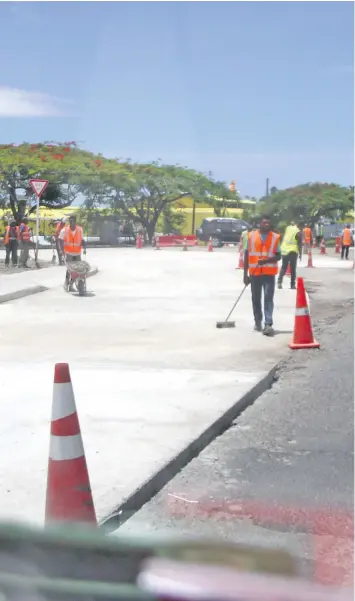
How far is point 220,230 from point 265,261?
35.6m

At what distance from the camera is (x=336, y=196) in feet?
144

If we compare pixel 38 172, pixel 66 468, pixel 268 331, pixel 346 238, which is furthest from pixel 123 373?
pixel 346 238

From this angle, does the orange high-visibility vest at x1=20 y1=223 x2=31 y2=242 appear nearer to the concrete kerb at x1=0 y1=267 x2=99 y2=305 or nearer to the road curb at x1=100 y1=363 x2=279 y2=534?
the concrete kerb at x1=0 y1=267 x2=99 y2=305

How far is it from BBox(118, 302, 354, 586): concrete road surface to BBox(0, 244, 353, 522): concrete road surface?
20 centimetres

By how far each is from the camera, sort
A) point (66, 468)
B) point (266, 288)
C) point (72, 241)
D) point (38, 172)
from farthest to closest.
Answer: point (38, 172) → point (72, 241) → point (266, 288) → point (66, 468)

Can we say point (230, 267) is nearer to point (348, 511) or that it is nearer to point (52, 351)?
point (52, 351)

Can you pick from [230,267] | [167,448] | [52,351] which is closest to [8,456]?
[167,448]

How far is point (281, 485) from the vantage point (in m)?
5.52

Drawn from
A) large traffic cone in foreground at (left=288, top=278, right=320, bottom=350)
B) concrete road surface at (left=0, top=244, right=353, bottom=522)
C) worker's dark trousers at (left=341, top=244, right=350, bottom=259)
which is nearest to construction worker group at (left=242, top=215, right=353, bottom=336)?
concrete road surface at (left=0, top=244, right=353, bottom=522)

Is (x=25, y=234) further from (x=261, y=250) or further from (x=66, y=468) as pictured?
(x=66, y=468)

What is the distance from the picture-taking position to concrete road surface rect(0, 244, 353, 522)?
5652 mm

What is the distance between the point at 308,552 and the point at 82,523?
111cm

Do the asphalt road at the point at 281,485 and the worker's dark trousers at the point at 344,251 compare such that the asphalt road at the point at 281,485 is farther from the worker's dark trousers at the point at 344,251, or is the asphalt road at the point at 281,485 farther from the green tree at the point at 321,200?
the worker's dark trousers at the point at 344,251

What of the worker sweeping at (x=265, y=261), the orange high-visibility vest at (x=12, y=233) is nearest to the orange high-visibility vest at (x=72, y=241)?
the worker sweeping at (x=265, y=261)
